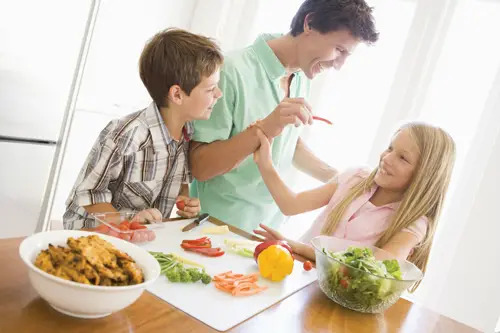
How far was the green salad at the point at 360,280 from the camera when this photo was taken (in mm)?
Result: 863

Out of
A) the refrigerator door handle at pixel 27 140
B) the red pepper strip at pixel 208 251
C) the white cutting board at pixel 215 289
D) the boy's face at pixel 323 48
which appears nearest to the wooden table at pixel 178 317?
the white cutting board at pixel 215 289

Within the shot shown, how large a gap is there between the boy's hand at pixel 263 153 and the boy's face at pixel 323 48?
0.32 meters

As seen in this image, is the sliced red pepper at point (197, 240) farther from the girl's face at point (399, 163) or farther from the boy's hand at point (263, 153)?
the girl's face at point (399, 163)

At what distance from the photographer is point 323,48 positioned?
145cm

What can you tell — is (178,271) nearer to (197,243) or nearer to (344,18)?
(197,243)

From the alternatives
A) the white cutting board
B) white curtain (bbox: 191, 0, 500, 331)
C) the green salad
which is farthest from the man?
white curtain (bbox: 191, 0, 500, 331)

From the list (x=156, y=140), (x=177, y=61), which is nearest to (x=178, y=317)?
(x=156, y=140)

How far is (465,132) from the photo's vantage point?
196cm

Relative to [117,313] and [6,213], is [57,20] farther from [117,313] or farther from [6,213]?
[117,313]

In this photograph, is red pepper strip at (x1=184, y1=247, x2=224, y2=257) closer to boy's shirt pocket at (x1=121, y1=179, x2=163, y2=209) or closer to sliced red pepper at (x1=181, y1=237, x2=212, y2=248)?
sliced red pepper at (x1=181, y1=237, x2=212, y2=248)

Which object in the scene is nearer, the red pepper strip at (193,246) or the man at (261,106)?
the red pepper strip at (193,246)

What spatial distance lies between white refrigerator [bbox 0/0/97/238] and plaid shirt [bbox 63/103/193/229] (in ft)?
2.06

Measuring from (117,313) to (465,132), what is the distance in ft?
5.62

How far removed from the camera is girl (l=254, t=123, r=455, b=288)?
1323 mm
